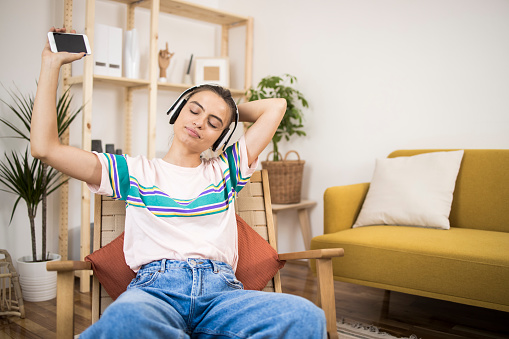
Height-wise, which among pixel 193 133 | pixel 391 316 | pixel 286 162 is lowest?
pixel 391 316

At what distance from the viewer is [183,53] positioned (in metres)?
3.99

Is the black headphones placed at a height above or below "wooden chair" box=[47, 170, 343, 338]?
above

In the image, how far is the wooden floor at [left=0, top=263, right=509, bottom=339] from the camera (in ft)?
7.60

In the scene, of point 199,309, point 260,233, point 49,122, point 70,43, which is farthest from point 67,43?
point 260,233

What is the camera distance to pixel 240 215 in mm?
1899

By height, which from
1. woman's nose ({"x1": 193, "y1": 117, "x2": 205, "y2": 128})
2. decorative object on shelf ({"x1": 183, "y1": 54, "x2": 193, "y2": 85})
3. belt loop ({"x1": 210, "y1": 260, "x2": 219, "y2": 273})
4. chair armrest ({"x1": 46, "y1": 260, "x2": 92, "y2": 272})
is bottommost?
belt loop ({"x1": 210, "y1": 260, "x2": 219, "y2": 273})

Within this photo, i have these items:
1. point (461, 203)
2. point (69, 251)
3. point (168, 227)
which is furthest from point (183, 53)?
point (168, 227)

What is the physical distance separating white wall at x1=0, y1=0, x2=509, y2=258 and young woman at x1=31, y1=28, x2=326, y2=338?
66.7 inches

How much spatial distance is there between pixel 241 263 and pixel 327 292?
364mm

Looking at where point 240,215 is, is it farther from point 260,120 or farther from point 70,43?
point 70,43

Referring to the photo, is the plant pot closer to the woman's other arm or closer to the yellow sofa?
the yellow sofa

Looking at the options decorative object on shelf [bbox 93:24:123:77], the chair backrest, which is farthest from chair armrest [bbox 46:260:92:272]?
decorative object on shelf [bbox 93:24:123:77]

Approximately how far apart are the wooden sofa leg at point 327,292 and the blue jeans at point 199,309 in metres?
0.24

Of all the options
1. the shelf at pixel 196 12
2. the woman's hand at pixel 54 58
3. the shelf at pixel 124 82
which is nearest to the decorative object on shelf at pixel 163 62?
the shelf at pixel 124 82
